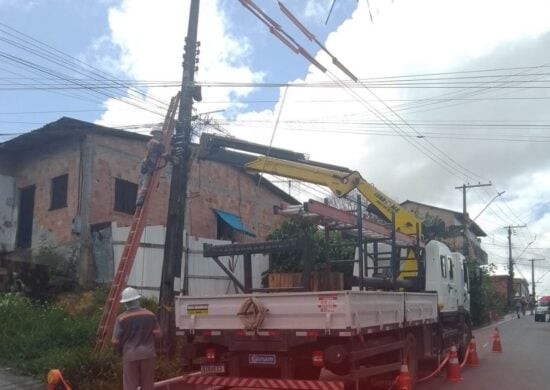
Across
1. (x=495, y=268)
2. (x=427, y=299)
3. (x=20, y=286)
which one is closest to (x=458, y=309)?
(x=427, y=299)

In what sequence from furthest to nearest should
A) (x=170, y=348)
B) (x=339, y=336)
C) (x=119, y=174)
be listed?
(x=119, y=174) < (x=170, y=348) < (x=339, y=336)

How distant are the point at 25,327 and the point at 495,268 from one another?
35451 mm

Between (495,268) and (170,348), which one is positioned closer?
(170,348)

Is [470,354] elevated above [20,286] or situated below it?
below

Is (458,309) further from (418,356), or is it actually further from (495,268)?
(495,268)

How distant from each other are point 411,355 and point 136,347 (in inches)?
208

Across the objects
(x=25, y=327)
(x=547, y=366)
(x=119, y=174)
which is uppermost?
(x=119, y=174)

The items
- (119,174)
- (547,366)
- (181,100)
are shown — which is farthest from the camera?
(119,174)

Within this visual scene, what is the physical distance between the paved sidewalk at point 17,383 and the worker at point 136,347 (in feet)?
9.19

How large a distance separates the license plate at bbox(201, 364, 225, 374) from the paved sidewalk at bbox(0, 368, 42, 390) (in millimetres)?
2587

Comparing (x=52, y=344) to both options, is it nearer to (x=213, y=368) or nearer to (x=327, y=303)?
(x=213, y=368)

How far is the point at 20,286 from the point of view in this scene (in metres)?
14.5

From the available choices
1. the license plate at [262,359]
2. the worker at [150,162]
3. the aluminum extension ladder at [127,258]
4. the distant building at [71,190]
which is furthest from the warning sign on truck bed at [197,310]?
the distant building at [71,190]

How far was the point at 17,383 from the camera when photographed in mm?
9133
